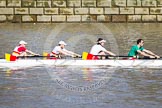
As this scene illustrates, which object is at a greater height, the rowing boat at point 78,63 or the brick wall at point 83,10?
the brick wall at point 83,10

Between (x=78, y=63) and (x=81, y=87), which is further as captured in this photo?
(x=78, y=63)

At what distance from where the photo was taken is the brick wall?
156 ft

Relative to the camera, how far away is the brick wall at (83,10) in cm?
4753

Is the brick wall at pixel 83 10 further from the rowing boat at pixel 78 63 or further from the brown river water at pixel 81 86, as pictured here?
the rowing boat at pixel 78 63

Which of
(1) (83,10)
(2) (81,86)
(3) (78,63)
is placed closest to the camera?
(2) (81,86)

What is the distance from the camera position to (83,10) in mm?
47531

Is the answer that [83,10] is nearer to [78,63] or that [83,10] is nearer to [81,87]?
[78,63]

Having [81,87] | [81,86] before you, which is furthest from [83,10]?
[81,87]

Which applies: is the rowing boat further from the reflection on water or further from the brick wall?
the brick wall

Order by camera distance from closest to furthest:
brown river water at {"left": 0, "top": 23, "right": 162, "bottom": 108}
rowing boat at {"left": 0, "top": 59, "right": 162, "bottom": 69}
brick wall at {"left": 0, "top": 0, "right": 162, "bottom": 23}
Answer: brown river water at {"left": 0, "top": 23, "right": 162, "bottom": 108} < rowing boat at {"left": 0, "top": 59, "right": 162, "bottom": 69} < brick wall at {"left": 0, "top": 0, "right": 162, "bottom": 23}

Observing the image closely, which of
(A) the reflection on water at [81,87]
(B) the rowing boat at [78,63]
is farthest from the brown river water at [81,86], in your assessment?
(B) the rowing boat at [78,63]

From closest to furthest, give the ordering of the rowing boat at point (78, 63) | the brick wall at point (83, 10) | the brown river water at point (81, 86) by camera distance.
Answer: the brown river water at point (81, 86)
the rowing boat at point (78, 63)
the brick wall at point (83, 10)

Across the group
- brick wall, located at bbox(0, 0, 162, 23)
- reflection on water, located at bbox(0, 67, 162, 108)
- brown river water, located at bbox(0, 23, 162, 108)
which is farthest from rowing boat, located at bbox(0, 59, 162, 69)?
brick wall, located at bbox(0, 0, 162, 23)

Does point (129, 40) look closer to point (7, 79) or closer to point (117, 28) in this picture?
point (117, 28)
